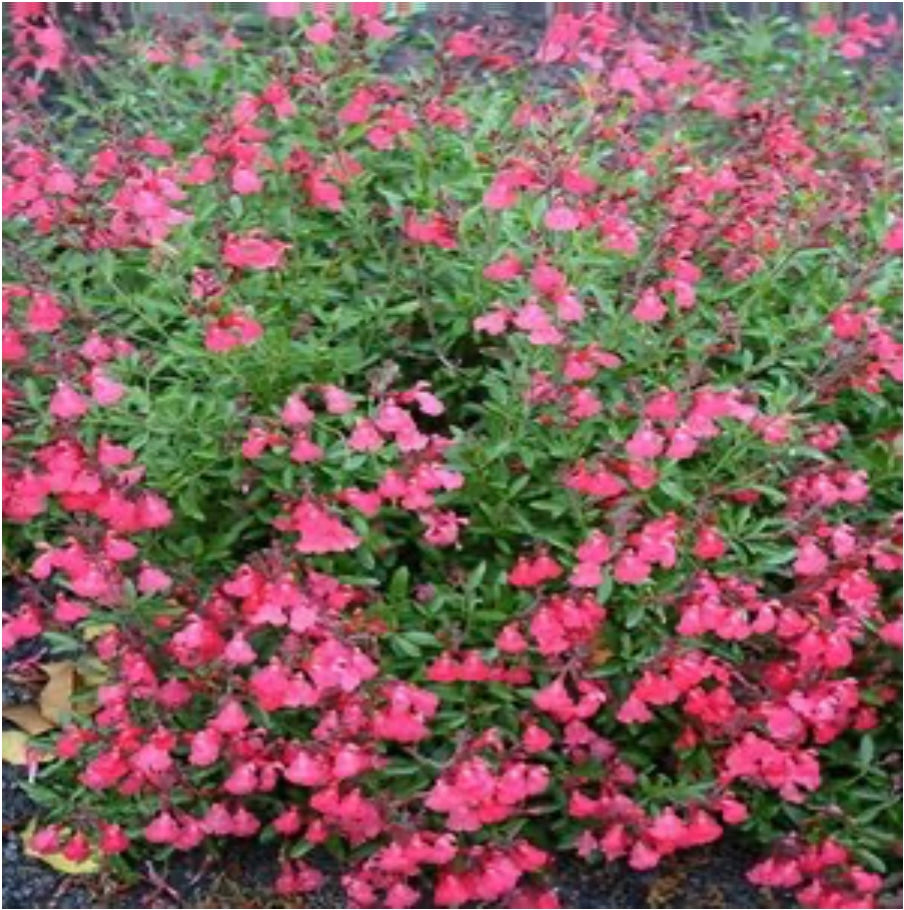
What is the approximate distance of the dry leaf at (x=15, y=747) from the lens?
3.56 m

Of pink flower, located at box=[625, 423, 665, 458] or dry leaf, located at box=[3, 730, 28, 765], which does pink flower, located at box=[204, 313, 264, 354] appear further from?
dry leaf, located at box=[3, 730, 28, 765]

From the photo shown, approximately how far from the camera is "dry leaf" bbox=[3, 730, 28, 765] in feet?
11.7

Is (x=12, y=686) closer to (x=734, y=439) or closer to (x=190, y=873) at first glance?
(x=190, y=873)

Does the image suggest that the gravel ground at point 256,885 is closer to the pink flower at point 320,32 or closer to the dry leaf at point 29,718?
the dry leaf at point 29,718

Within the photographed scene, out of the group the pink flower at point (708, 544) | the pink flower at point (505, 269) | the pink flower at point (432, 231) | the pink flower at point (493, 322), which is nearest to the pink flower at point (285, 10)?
the pink flower at point (432, 231)

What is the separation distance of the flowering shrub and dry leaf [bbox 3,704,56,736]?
0.41 ft

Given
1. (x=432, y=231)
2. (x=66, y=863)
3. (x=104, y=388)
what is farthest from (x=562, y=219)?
(x=66, y=863)

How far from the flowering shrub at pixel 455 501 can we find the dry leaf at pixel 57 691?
0.41ft

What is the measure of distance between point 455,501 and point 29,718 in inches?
37.4

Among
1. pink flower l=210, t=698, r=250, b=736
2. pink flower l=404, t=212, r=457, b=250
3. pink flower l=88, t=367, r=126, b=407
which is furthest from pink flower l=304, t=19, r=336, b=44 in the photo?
pink flower l=210, t=698, r=250, b=736

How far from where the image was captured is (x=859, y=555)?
3.14 metres

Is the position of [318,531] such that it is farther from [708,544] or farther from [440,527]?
[708,544]

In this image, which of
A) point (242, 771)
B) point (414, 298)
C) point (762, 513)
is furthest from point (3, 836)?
point (762, 513)

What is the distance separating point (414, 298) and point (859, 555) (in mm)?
900
